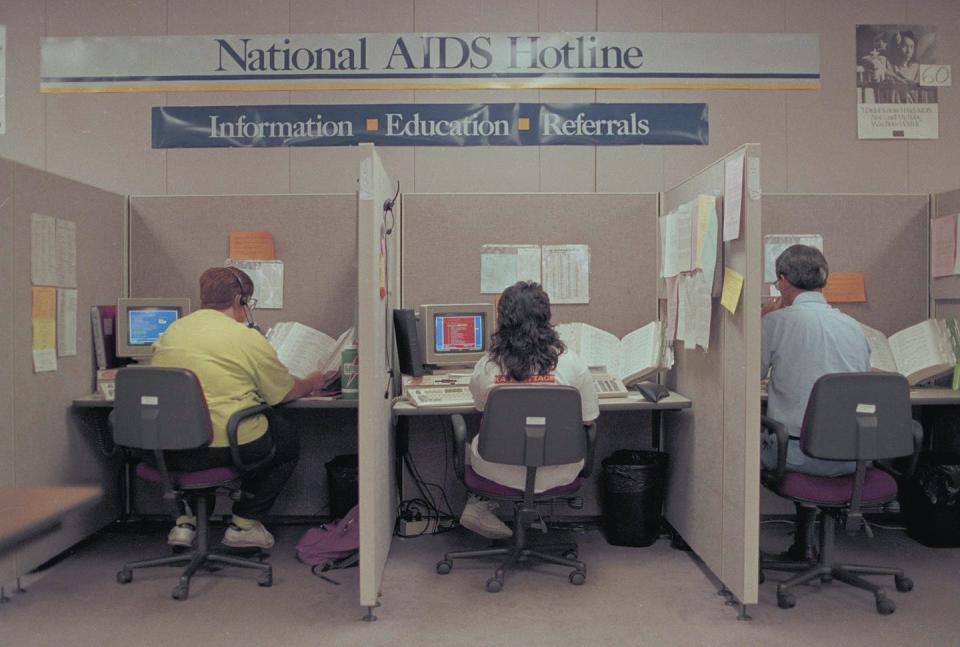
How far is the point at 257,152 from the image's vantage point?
353cm

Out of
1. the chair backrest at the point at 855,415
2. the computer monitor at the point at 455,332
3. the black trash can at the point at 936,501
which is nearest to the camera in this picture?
the chair backrest at the point at 855,415

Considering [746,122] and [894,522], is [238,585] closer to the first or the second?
[894,522]

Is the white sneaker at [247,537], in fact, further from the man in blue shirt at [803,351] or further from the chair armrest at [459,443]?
the man in blue shirt at [803,351]

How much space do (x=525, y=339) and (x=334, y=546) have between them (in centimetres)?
111

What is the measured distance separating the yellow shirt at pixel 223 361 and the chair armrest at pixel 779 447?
162 centimetres

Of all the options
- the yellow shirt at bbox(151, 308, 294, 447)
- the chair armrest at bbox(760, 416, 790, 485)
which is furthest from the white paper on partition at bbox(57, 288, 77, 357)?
the chair armrest at bbox(760, 416, 790, 485)

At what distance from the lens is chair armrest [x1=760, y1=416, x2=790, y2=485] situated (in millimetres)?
2160

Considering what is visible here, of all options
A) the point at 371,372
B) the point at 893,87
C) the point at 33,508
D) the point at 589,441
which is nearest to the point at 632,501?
the point at 589,441

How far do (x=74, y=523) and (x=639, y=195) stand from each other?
2.60 m

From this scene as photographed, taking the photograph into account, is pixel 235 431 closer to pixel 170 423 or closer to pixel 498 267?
pixel 170 423

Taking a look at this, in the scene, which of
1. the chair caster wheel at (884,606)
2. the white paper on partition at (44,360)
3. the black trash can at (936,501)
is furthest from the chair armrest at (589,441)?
the white paper on partition at (44,360)

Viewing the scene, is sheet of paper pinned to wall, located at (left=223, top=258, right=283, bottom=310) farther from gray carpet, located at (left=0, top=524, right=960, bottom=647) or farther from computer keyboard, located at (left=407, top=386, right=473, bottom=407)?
gray carpet, located at (left=0, top=524, right=960, bottom=647)

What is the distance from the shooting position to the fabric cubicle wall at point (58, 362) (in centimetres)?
231

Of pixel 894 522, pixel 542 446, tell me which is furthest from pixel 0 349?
pixel 894 522
